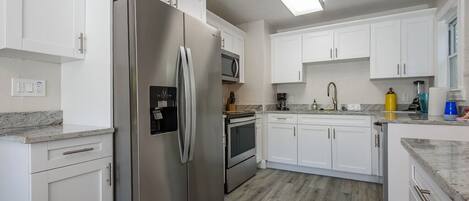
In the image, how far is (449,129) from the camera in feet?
6.00

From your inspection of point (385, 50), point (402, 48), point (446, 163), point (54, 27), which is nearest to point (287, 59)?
point (385, 50)

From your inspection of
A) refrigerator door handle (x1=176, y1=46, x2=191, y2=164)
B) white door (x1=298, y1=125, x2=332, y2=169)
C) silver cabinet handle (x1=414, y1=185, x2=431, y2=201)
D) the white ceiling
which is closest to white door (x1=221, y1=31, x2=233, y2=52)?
the white ceiling

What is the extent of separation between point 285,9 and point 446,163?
304 cm

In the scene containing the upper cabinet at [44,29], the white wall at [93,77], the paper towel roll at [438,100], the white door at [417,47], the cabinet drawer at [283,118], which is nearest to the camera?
the upper cabinet at [44,29]

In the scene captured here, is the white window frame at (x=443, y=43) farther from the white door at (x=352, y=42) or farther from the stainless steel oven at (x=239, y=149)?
the stainless steel oven at (x=239, y=149)

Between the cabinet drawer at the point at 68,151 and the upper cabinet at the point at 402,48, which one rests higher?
the upper cabinet at the point at 402,48

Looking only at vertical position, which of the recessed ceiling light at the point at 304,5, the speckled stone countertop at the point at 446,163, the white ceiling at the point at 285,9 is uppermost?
the white ceiling at the point at 285,9

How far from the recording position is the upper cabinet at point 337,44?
10.8 feet

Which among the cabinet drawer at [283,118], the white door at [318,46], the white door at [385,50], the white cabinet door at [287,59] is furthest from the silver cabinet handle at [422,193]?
the white cabinet door at [287,59]

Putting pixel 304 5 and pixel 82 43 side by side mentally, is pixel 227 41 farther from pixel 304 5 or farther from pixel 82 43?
pixel 82 43

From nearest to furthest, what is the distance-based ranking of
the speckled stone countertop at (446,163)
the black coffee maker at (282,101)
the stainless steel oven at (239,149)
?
the speckled stone countertop at (446,163) < the stainless steel oven at (239,149) < the black coffee maker at (282,101)

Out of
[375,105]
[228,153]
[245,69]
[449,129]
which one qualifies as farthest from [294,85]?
[449,129]

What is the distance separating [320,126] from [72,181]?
110 inches

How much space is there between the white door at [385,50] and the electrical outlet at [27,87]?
352 cm
